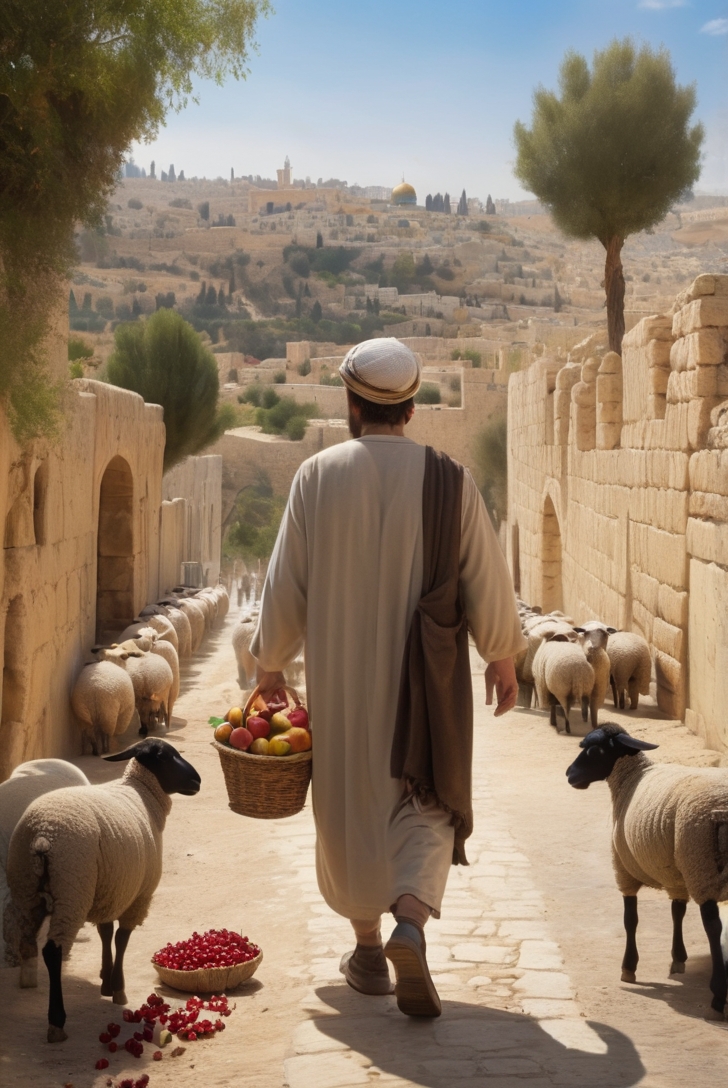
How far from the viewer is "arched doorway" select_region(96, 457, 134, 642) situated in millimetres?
13961

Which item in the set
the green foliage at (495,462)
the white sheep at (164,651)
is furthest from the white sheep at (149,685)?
the green foliage at (495,462)

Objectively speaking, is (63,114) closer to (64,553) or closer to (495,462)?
(64,553)

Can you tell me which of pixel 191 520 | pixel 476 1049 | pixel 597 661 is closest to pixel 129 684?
pixel 597 661

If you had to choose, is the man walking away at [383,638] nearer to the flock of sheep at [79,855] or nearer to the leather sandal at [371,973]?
the leather sandal at [371,973]

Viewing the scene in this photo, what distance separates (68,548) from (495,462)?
1008 inches

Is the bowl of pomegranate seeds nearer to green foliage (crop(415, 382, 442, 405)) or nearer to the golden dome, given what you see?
green foliage (crop(415, 382, 442, 405))

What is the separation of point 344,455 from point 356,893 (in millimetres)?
1443

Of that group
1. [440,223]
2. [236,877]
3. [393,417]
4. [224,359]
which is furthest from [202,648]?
[440,223]

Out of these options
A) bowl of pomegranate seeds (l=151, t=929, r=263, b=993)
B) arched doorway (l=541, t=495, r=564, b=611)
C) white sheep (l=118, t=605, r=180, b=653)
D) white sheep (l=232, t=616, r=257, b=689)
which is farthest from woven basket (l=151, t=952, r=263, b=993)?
arched doorway (l=541, t=495, r=564, b=611)

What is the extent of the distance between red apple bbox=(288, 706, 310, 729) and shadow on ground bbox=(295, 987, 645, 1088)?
3.04 feet

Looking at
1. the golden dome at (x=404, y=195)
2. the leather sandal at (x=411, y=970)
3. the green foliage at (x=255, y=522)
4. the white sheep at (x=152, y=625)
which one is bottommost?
the green foliage at (x=255, y=522)

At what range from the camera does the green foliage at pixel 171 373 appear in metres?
22.8

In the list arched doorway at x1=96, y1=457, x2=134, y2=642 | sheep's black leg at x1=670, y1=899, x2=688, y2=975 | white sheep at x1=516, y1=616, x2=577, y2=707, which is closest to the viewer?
sheep's black leg at x1=670, y1=899, x2=688, y2=975

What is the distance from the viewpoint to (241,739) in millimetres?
4070
